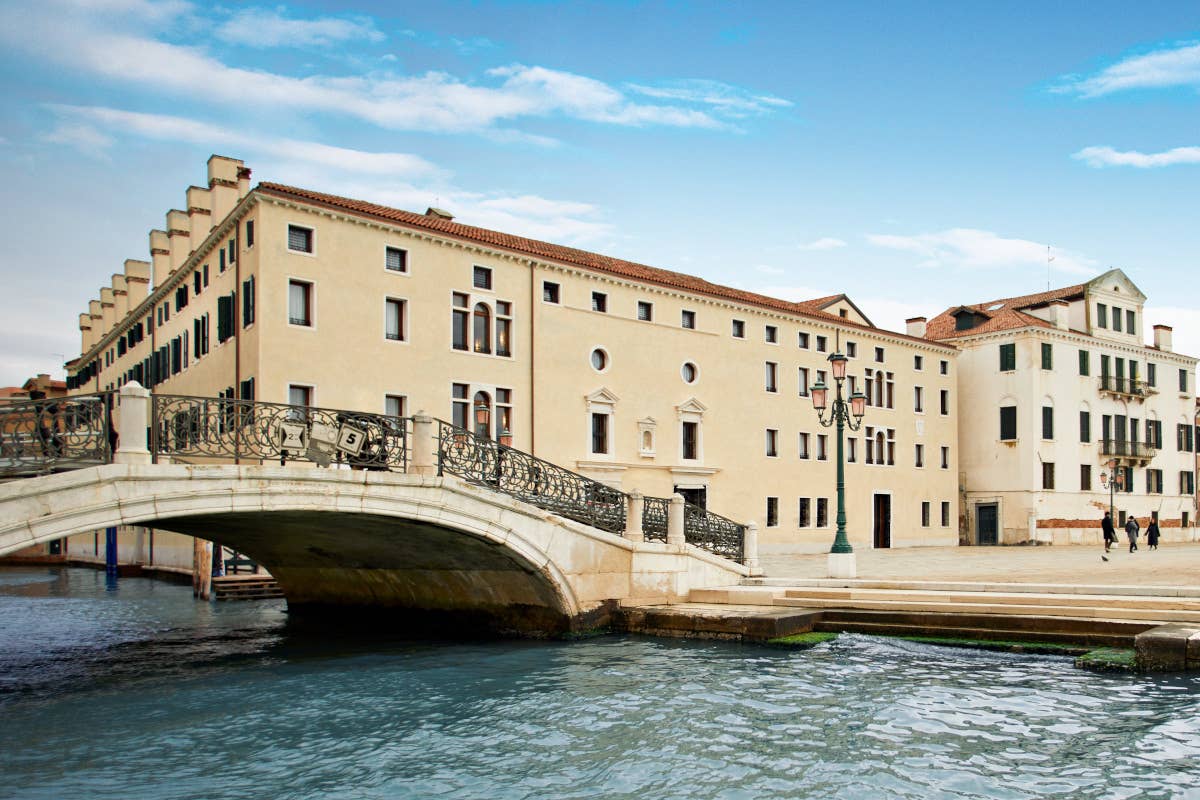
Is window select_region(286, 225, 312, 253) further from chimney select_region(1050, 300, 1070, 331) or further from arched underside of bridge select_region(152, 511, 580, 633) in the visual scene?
chimney select_region(1050, 300, 1070, 331)

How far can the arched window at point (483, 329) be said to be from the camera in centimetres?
2608

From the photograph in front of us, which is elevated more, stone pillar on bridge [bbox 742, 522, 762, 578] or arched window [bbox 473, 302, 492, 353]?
arched window [bbox 473, 302, 492, 353]

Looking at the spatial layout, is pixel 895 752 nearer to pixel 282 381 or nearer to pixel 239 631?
pixel 239 631

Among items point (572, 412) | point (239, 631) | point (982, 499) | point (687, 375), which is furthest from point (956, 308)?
point (239, 631)

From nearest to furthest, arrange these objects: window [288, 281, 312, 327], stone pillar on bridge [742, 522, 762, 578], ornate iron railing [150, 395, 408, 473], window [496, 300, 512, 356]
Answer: ornate iron railing [150, 395, 408, 473] < stone pillar on bridge [742, 522, 762, 578] < window [288, 281, 312, 327] < window [496, 300, 512, 356]

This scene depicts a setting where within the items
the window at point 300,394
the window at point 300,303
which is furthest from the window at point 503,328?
the window at point 300,394

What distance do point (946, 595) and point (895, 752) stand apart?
23.7 ft

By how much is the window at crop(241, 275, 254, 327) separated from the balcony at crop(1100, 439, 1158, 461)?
3717 centimetres

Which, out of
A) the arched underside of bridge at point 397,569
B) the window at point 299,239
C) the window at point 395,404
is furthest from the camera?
the window at point 395,404

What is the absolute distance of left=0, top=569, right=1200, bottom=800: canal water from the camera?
8289mm

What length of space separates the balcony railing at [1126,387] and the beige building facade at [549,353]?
26.3 ft

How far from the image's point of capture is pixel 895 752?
A: 8.96 meters

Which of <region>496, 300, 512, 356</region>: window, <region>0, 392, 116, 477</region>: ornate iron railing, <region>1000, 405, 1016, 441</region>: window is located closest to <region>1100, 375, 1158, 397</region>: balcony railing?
<region>1000, 405, 1016, 441</region>: window

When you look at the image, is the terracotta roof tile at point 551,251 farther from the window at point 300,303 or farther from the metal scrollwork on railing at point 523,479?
the metal scrollwork on railing at point 523,479
